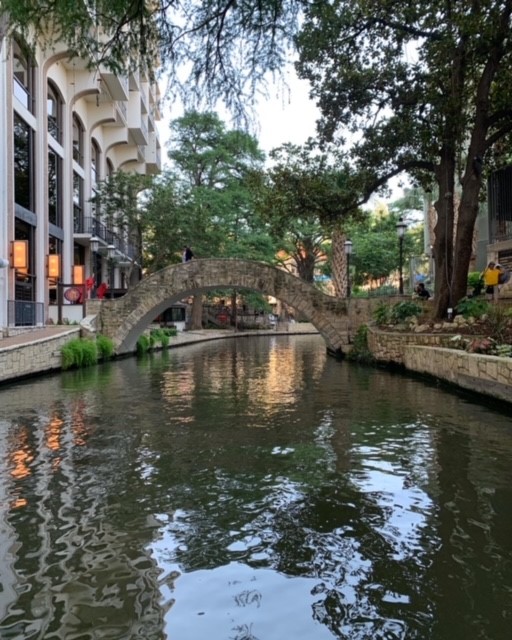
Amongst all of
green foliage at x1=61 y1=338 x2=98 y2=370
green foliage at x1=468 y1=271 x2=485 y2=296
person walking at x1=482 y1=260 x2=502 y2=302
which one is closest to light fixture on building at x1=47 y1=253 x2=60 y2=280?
green foliage at x1=61 y1=338 x2=98 y2=370

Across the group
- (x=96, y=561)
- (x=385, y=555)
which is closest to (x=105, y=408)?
(x=96, y=561)

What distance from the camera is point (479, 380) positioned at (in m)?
9.72

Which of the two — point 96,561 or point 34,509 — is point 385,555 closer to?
point 96,561

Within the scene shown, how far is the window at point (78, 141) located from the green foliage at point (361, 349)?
1609 cm

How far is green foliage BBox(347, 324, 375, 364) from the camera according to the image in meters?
17.5

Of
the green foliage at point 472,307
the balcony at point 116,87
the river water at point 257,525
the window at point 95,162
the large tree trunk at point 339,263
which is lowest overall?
the river water at point 257,525

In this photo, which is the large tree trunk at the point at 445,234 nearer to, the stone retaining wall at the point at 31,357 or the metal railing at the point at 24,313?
the stone retaining wall at the point at 31,357

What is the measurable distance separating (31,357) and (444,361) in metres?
9.41

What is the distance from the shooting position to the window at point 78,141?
1047 inches

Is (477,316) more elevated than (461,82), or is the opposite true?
(461,82)

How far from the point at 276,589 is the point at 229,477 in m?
2.20

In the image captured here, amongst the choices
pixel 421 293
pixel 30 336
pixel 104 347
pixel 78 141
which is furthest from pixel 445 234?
pixel 78 141

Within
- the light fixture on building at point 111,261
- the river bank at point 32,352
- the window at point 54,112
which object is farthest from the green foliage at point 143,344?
the window at point 54,112

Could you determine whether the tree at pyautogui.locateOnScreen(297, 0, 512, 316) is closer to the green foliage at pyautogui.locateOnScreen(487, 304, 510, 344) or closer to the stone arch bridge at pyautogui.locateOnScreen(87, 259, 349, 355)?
the green foliage at pyautogui.locateOnScreen(487, 304, 510, 344)
